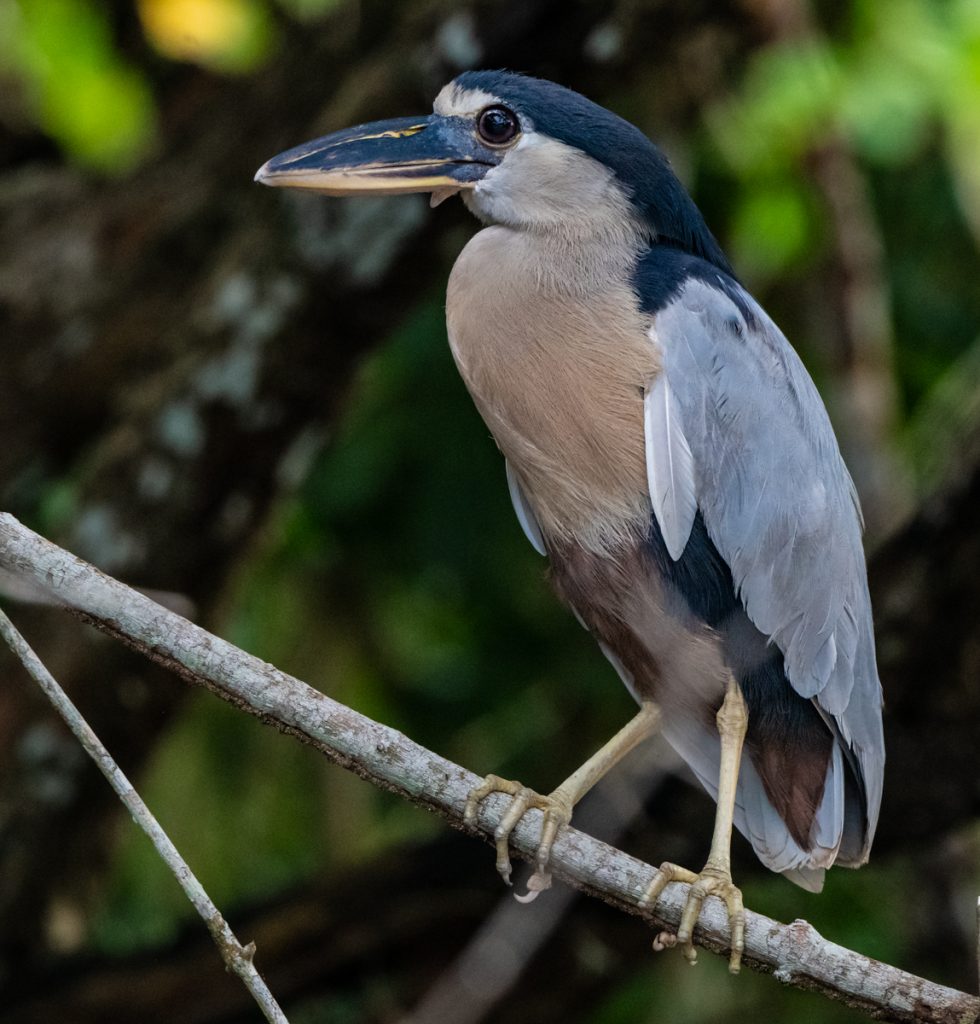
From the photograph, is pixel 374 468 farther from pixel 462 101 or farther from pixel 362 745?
pixel 362 745

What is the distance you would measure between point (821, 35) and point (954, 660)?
1854mm

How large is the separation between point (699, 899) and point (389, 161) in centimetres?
137

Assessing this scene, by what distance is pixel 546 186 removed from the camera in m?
2.78

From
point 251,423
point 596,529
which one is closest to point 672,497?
point 596,529

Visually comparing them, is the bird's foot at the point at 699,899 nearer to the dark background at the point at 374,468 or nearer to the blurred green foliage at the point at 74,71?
the dark background at the point at 374,468

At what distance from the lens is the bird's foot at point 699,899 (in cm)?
215

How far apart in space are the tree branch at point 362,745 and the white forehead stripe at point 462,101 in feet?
4.10

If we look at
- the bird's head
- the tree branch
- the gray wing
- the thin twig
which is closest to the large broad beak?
the bird's head

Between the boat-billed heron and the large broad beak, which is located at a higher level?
the large broad beak

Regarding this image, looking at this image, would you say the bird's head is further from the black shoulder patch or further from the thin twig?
the thin twig

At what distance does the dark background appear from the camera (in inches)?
140

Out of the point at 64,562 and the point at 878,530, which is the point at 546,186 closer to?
the point at 64,562

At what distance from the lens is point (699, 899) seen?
2404mm

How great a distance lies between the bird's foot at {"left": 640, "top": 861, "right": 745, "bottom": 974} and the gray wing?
401 mm
